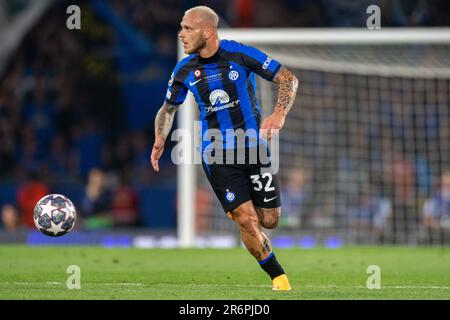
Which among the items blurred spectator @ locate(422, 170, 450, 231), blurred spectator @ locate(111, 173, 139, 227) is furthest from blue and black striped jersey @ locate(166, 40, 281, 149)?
blurred spectator @ locate(111, 173, 139, 227)

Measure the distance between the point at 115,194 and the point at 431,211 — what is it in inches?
231

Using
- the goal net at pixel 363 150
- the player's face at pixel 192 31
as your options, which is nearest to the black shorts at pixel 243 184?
the player's face at pixel 192 31

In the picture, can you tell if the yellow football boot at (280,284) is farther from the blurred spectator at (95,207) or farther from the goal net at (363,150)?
the blurred spectator at (95,207)

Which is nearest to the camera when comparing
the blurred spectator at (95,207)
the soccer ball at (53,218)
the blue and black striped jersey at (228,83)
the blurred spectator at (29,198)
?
the blue and black striped jersey at (228,83)

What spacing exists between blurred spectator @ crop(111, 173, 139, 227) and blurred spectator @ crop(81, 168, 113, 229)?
151 millimetres

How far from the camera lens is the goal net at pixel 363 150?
1759 cm

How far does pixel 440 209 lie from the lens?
1762 cm

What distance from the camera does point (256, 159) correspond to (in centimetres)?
Answer: 988

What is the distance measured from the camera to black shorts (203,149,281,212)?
32.0 ft

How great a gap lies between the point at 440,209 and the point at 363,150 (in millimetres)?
1635

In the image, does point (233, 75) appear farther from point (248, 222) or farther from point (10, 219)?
point (10, 219)

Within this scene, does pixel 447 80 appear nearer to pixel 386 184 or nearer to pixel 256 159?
pixel 386 184

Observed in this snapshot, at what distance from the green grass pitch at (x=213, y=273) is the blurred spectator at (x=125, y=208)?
347cm
